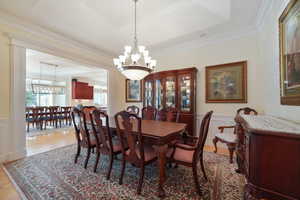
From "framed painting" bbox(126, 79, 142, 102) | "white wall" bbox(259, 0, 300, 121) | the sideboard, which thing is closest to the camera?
the sideboard

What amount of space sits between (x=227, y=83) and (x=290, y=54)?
1.85m

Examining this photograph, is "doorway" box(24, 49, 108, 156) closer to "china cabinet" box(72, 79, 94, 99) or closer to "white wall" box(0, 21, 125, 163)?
"china cabinet" box(72, 79, 94, 99)

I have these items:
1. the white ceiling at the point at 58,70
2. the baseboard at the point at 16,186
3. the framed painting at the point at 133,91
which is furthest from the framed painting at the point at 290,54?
the white ceiling at the point at 58,70

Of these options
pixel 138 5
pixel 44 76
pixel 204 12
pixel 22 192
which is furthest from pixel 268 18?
pixel 44 76

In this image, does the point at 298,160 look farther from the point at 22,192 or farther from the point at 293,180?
the point at 22,192

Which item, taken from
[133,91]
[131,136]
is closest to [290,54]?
[131,136]

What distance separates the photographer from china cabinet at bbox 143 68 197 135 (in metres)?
3.42

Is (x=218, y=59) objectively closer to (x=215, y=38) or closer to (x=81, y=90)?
(x=215, y=38)

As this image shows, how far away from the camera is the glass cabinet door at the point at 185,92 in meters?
3.49

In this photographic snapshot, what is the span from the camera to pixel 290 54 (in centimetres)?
142

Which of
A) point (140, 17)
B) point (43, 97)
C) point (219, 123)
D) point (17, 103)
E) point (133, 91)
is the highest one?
point (140, 17)

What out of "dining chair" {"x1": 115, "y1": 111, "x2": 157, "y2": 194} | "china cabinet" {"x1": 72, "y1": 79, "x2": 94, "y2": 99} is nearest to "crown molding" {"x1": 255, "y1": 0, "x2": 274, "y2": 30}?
"dining chair" {"x1": 115, "y1": 111, "x2": 157, "y2": 194}

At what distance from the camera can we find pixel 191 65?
3773 mm

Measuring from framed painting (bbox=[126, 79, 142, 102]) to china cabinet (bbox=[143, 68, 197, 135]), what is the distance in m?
0.70
